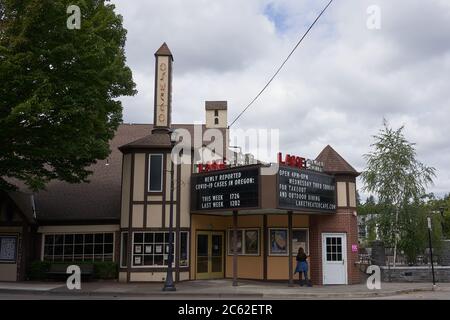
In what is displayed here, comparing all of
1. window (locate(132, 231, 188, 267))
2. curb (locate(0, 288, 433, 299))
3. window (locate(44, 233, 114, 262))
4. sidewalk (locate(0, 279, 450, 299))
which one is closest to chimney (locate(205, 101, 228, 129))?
window (locate(44, 233, 114, 262))

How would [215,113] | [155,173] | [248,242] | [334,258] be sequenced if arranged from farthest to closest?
[215,113] → [248,242] → [155,173] → [334,258]

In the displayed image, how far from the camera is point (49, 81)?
1820 centimetres

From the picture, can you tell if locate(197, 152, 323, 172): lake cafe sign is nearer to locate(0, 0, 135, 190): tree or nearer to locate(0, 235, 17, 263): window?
locate(0, 0, 135, 190): tree

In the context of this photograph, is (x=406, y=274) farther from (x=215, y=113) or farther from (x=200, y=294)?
(x=215, y=113)

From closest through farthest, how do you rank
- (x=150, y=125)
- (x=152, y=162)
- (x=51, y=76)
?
(x=51, y=76) < (x=152, y=162) < (x=150, y=125)

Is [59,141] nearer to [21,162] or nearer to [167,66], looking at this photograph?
[21,162]

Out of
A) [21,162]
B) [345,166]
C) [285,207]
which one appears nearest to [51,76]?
[21,162]

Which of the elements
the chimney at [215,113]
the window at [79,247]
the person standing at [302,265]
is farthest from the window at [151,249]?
the chimney at [215,113]

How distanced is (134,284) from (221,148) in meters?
13.6

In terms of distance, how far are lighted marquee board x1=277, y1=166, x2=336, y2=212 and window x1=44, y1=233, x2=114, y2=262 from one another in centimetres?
978

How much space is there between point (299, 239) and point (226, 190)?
488 cm

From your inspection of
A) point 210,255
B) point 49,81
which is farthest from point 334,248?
point 49,81
